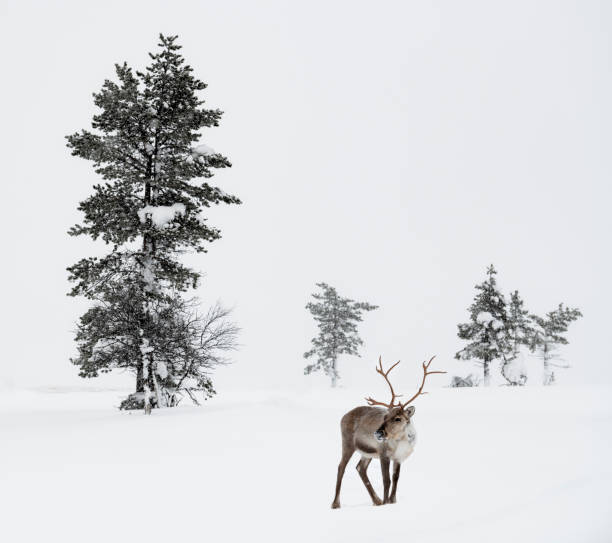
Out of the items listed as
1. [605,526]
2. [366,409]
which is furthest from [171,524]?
[605,526]

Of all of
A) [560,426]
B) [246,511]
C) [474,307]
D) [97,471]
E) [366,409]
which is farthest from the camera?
[474,307]

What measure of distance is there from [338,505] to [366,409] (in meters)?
1.24

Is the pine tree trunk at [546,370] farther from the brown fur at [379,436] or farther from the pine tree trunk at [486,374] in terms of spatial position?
the brown fur at [379,436]

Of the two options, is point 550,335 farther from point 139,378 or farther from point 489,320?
point 139,378

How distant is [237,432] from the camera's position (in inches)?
495

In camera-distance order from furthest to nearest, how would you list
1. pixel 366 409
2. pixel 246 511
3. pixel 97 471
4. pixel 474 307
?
1. pixel 474 307
2. pixel 97 471
3. pixel 246 511
4. pixel 366 409

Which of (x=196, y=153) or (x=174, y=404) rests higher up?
(x=196, y=153)

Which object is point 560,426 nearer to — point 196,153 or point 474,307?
point 196,153

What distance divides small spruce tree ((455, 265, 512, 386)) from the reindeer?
2778 cm

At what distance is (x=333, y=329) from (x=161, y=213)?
23634 mm

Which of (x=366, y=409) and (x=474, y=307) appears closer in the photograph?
(x=366, y=409)

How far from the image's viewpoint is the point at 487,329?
3338 centimetres

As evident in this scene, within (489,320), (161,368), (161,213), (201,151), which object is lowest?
(161,368)

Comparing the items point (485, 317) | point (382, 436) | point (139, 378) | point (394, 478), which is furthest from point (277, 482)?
point (485, 317)
